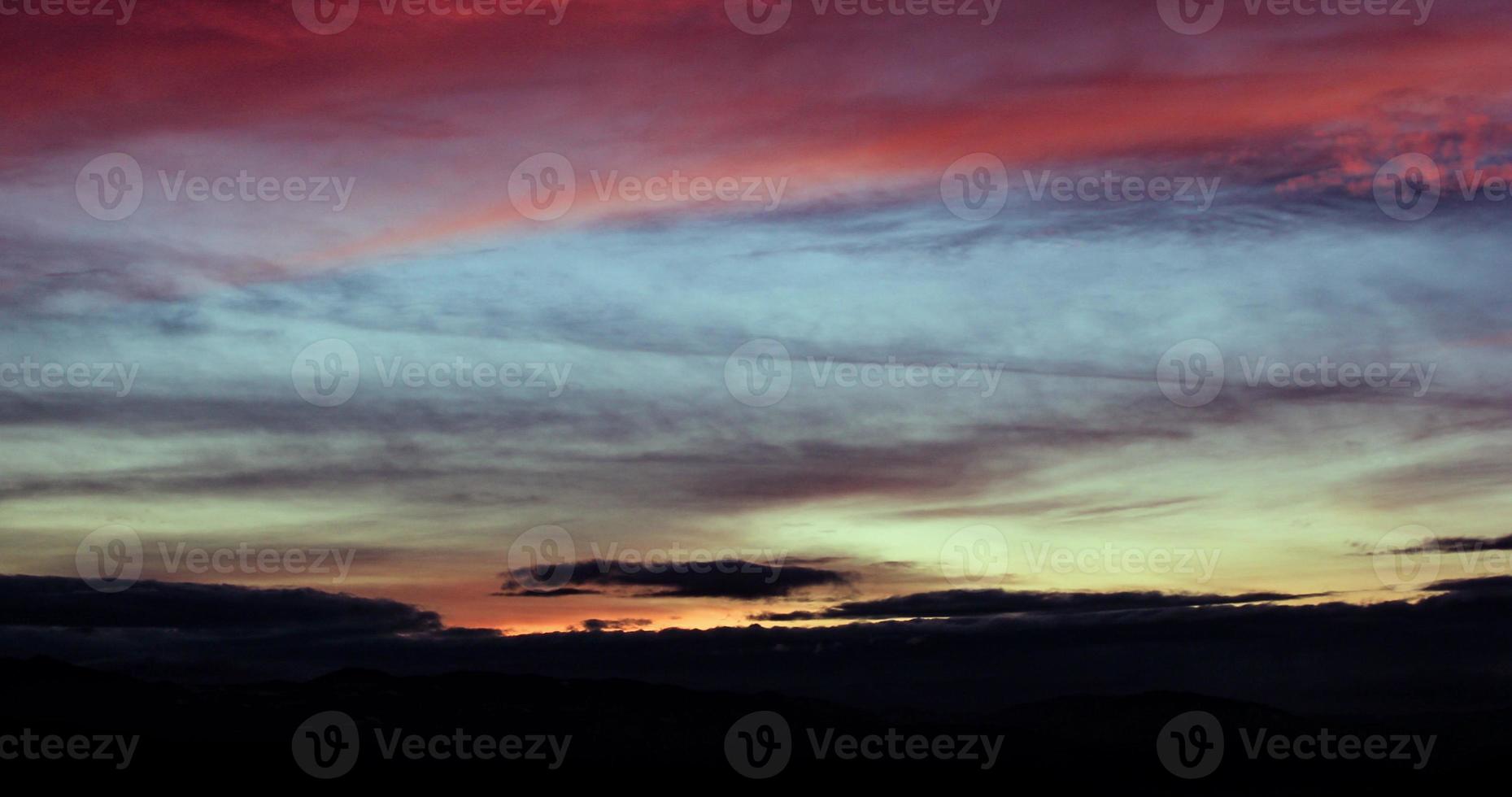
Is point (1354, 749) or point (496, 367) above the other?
point (496, 367)

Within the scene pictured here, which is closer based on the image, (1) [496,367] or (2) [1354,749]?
(1) [496,367]

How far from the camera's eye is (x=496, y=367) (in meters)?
45.8

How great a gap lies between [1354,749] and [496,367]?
7567 cm

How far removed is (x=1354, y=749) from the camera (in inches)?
3666
